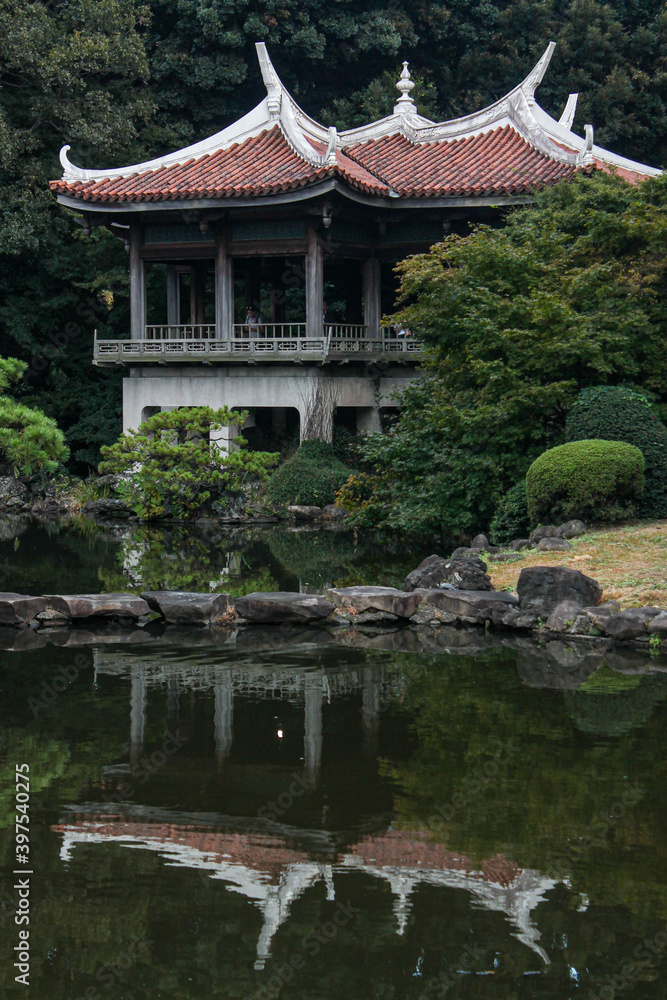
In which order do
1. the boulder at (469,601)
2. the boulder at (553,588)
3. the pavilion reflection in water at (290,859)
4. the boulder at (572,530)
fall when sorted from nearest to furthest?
the pavilion reflection in water at (290,859)
the boulder at (553,588)
the boulder at (469,601)
the boulder at (572,530)

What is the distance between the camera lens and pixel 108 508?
22.2 meters

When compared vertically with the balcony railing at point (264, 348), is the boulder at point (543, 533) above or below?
below

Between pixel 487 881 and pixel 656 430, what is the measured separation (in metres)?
9.34

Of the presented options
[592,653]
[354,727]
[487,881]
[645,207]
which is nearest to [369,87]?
[645,207]

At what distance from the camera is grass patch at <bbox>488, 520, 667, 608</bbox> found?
411 inches

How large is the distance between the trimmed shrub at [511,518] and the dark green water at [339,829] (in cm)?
500

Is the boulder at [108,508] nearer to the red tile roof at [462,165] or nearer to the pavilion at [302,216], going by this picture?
the pavilion at [302,216]

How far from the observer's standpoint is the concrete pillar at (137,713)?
276 inches

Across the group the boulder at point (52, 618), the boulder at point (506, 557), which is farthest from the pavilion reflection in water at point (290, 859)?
the boulder at point (506, 557)

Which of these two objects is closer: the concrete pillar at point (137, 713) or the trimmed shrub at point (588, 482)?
the concrete pillar at point (137, 713)

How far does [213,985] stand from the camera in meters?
4.48

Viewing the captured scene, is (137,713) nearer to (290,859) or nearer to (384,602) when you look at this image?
(290,859)

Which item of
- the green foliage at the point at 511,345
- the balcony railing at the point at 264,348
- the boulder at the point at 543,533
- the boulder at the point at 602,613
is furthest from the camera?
the balcony railing at the point at 264,348

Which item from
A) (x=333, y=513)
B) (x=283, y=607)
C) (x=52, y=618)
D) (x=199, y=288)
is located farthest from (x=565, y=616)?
(x=199, y=288)
